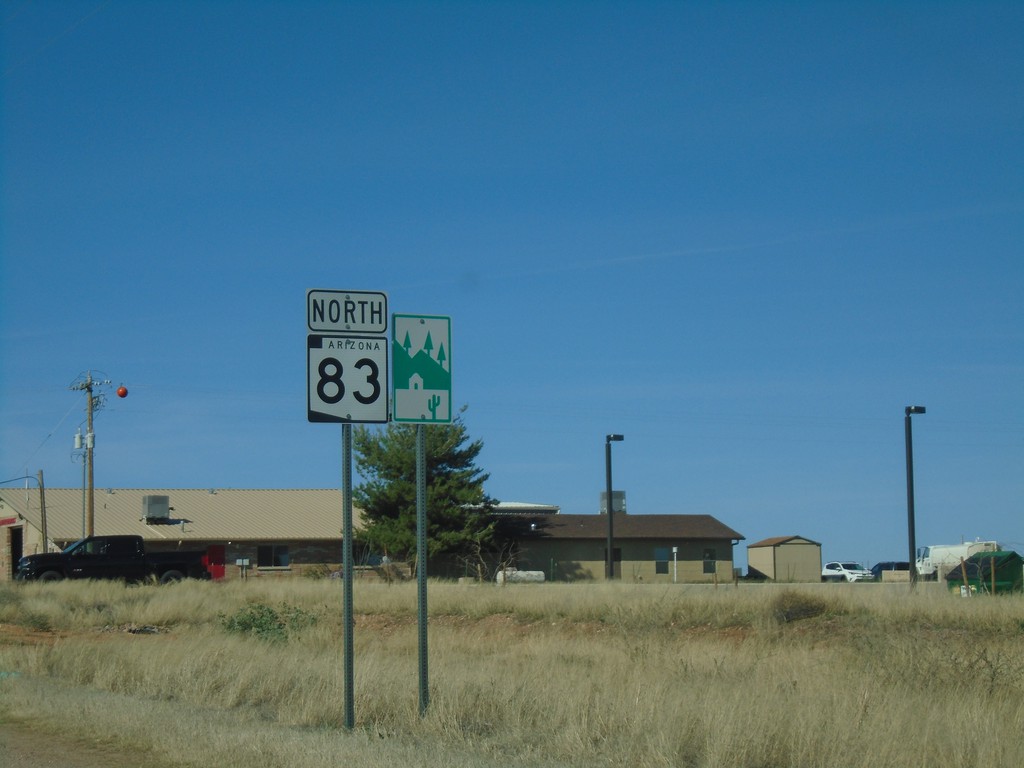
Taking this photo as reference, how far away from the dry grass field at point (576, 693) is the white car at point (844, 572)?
4581cm

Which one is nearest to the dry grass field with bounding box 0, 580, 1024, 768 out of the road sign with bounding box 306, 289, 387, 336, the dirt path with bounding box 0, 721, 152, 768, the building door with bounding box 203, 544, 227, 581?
the dirt path with bounding box 0, 721, 152, 768

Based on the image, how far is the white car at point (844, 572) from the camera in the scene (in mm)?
65137

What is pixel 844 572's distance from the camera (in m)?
66.7

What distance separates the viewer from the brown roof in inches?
2276

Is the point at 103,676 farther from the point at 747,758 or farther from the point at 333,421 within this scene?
the point at 747,758

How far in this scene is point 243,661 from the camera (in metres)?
13.5

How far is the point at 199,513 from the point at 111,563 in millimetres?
21402

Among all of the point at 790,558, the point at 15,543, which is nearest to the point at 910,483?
the point at 790,558

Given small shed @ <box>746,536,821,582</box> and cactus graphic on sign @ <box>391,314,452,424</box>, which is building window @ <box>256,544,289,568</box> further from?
cactus graphic on sign @ <box>391,314,452,424</box>

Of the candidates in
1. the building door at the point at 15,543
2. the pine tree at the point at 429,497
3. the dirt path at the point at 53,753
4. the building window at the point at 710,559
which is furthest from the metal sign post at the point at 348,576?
the building door at the point at 15,543

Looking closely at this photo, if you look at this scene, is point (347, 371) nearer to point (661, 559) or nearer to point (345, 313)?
point (345, 313)

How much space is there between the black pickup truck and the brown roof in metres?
22.6

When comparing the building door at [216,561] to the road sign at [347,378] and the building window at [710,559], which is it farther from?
the road sign at [347,378]

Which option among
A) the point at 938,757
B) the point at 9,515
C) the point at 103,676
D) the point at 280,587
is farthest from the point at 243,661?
the point at 9,515
